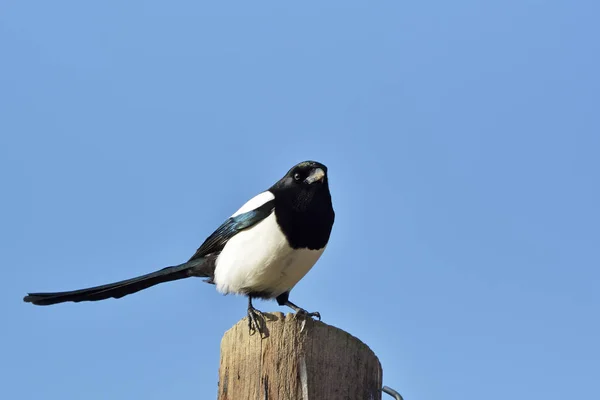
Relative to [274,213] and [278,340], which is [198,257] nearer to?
[274,213]

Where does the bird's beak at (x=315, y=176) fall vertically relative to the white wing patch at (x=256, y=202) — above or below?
above

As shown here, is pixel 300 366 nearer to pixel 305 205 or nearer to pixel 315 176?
pixel 305 205

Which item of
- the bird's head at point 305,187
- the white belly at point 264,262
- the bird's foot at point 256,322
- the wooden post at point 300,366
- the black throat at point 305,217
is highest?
the bird's head at point 305,187

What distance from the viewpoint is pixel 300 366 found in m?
2.69

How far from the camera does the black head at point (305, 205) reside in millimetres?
4352

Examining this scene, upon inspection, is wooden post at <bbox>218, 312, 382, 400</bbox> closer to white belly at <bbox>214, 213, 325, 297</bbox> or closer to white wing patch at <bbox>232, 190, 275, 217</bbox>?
white belly at <bbox>214, 213, 325, 297</bbox>

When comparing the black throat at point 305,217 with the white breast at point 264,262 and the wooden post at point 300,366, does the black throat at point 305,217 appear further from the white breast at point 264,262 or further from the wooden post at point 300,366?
the wooden post at point 300,366

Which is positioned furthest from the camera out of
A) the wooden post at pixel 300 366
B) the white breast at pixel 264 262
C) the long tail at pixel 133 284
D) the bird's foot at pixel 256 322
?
the long tail at pixel 133 284

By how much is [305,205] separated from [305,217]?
107 mm

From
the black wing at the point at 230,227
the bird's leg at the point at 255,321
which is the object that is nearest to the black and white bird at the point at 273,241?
the black wing at the point at 230,227

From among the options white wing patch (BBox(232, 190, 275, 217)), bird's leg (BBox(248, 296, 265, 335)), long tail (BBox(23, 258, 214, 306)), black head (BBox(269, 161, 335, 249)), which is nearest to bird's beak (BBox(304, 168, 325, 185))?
black head (BBox(269, 161, 335, 249))

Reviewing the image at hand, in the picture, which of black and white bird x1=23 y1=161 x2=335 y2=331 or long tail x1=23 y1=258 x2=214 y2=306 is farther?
long tail x1=23 y1=258 x2=214 y2=306

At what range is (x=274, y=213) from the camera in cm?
446

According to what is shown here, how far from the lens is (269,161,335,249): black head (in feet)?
14.3
